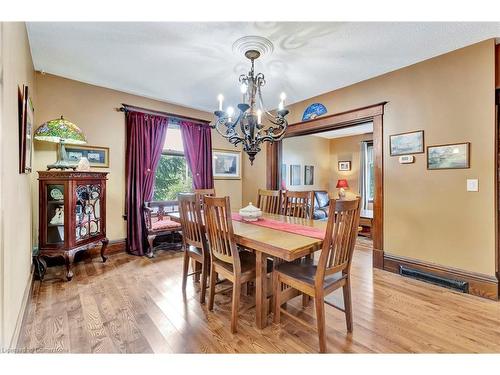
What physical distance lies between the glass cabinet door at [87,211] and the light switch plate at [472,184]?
426 cm

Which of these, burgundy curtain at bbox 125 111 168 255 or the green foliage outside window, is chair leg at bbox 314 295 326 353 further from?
the green foliage outside window

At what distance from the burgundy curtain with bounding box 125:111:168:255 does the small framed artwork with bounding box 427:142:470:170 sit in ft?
12.6

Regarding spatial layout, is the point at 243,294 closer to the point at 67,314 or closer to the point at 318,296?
the point at 318,296

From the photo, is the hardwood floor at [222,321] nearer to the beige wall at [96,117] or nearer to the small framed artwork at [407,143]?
the beige wall at [96,117]

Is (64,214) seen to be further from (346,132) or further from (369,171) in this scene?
(369,171)

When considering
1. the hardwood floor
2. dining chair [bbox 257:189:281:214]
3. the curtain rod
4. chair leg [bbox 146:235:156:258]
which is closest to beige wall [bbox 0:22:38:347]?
the hardwood floor

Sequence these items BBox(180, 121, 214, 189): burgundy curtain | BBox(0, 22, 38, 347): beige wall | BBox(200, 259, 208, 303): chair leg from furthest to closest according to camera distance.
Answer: BBox(180, 121, 214, 189): burgundy curtain → BBox(200, 259, 208, 303): chair leg → BBox(0, 22, 38, 347): beige wall

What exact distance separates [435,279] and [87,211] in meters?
4.16

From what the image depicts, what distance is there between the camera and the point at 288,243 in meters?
1.65

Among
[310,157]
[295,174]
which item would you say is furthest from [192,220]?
[310,157]

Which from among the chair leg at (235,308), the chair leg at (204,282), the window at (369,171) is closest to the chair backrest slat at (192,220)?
the chair leg at (204,282)

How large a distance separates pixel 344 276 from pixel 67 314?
7.56 feet

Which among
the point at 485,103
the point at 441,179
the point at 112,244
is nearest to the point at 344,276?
the point at 441,179

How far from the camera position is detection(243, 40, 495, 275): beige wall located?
234 cm
